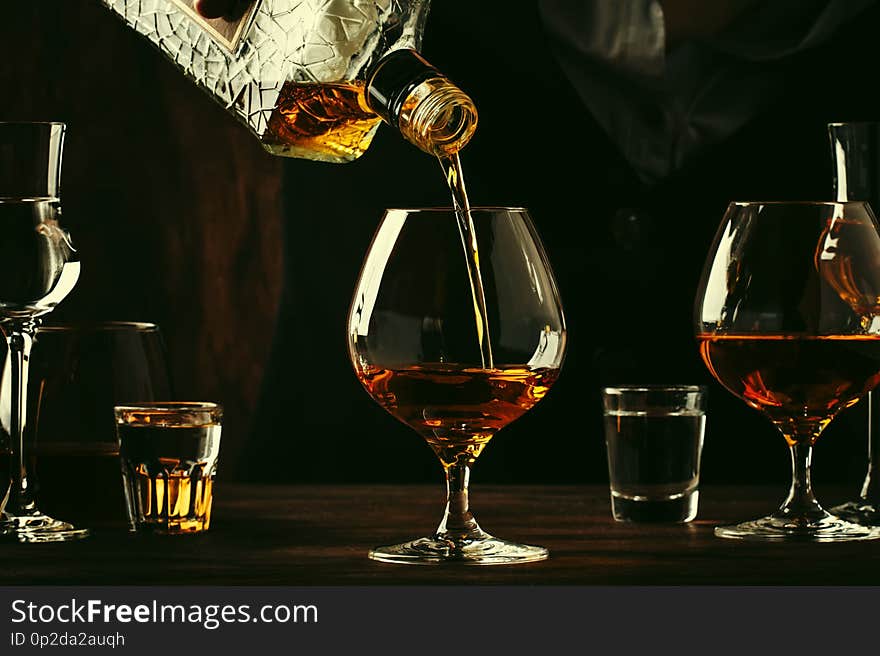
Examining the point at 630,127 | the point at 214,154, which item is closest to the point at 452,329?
the point at 630,127

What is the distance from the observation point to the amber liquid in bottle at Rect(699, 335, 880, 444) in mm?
910

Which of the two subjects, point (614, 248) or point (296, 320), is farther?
point (296, 320)

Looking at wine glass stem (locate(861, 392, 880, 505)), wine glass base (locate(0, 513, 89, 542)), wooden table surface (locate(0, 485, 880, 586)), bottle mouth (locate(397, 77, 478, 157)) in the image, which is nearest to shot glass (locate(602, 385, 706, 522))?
wooden table surface (locate(0, 485, 880, 586))

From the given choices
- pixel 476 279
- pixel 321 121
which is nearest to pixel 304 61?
pixel 321 121

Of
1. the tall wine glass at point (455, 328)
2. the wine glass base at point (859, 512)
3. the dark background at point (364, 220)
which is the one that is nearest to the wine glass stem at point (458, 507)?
the tall wine glass at point (455, 328)

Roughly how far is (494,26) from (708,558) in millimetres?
1051

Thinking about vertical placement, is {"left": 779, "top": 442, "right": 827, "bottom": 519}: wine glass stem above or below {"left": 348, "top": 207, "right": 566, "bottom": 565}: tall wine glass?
below

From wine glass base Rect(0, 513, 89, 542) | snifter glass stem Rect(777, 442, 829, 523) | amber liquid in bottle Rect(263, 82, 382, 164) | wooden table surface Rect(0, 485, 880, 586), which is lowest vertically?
wooden table surface Rect(0, 485, 880, 586)

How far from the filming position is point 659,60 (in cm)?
163

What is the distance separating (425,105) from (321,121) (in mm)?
221

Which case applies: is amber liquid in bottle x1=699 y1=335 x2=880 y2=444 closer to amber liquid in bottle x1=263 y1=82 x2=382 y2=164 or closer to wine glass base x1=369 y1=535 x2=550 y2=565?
wine glass base x1=369 y1=535 x2=550 y2=565

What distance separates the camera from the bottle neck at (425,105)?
881 mm
